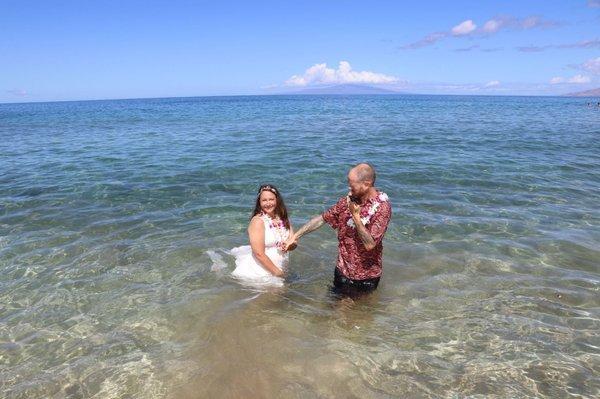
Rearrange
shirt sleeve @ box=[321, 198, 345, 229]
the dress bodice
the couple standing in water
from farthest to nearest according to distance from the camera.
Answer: the dress bodice
shirt sleeve @ box=[321, 198, 345, 229]
the couple standing in water

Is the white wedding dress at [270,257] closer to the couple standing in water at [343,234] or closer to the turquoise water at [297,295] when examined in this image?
the couple standing in water at [343,234]

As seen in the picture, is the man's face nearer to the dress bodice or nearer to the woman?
the woman

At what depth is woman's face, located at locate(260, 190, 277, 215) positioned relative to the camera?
6.43 metres

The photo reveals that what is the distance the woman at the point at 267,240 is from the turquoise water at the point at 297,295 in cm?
34

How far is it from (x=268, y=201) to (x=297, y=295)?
179cm

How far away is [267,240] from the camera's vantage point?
6730 millimetres

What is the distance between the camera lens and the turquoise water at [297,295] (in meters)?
5.12

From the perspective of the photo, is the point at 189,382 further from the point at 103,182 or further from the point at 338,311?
the point at 103,182

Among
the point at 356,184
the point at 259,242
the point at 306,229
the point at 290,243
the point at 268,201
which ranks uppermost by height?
the point at 356,184

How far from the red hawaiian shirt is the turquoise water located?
0.68 meters

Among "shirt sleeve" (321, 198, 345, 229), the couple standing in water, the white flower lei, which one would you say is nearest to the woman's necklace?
the couple standing in water

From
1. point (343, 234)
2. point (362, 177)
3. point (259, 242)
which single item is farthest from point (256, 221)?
point (362, 177)

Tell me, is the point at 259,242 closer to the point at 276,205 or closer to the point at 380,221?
the point at 276,205

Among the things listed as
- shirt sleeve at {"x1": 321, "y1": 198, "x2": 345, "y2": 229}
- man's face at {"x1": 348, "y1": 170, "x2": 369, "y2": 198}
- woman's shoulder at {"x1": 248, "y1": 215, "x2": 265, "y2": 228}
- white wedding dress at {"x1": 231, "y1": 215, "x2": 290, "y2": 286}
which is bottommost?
white wedding dress at {"x1": 231, "y1": 215, "x2": 290, "y2": 286}
